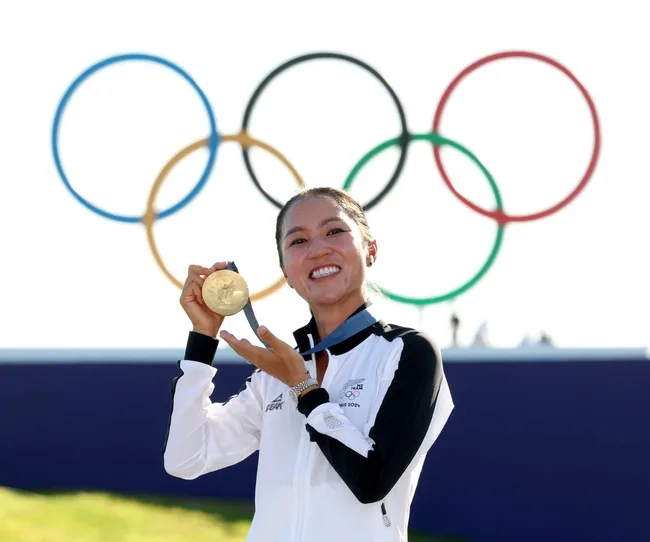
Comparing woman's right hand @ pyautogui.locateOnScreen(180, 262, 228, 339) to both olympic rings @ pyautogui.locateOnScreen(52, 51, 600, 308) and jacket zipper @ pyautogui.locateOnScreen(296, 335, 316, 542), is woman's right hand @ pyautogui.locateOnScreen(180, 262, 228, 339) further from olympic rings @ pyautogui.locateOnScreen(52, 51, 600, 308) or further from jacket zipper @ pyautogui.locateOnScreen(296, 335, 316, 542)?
olympic rings @ pyautogui.locateOnScreen(52, 51, 600, 308)

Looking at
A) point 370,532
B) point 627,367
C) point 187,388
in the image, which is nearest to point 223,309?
point 187,388

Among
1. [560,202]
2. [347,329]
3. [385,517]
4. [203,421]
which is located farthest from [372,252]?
[560,202]

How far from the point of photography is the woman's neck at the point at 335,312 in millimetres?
2842

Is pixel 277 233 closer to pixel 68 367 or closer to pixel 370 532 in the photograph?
pixel 370 532

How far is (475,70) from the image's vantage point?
812cm

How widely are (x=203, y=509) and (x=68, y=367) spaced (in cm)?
165

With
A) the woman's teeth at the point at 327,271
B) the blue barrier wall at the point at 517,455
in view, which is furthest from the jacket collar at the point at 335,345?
the blue barrier wall at the point at 517,455

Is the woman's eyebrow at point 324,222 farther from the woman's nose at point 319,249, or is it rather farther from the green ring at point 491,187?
the green ring at point 491,187

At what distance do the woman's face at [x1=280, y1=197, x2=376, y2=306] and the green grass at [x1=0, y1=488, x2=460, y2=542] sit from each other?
13.7 feet

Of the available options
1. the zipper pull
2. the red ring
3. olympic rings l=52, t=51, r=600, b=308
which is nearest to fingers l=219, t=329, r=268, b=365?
the zipper pull

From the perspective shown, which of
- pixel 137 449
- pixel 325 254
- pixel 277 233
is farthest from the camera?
pixel 137 449

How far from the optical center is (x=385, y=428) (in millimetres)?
2514

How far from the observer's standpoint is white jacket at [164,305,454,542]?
8.19ft

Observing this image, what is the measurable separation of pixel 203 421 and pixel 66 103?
6.00 meters
